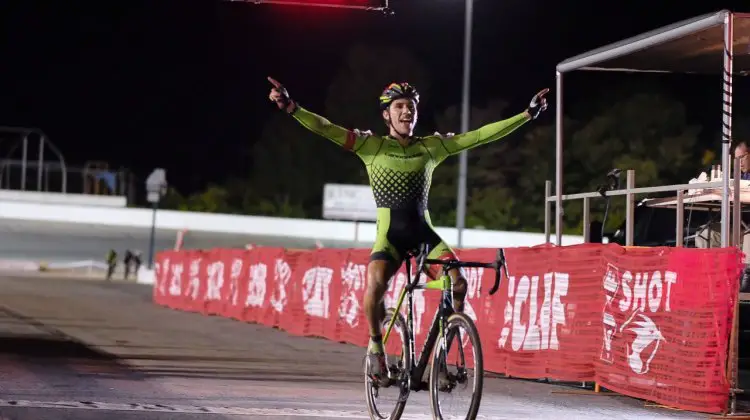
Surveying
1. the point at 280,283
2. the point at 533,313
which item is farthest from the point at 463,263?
the point at 280,283

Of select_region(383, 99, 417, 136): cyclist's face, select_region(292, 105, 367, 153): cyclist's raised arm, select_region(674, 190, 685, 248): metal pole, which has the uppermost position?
select_region(383, 99, 417, 136): cyclist's face

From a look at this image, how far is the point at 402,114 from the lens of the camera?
9.00 m

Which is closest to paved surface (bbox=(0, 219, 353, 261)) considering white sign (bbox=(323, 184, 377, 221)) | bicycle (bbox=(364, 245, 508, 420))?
white sign (bbox=(323, 184, 377, 221))

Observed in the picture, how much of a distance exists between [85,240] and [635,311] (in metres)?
78.6

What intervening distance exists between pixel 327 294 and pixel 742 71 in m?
7.65

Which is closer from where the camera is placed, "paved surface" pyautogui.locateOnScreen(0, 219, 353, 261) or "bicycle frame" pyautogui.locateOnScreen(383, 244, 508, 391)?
"bicycle frame" pyautogui.locateOnScreen(383, 244, 508, 391)

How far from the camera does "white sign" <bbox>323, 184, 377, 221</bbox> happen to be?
74.9m

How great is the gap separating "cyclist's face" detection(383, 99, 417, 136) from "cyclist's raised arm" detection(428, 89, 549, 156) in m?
0.23

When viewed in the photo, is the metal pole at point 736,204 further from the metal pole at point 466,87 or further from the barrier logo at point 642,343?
the metal pole at point 466,87

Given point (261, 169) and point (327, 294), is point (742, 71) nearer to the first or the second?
point (327, 294)

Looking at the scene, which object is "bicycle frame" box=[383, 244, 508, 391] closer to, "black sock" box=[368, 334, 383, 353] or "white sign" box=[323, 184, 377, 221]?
"black sock" box=[368, 334, 383, 353]

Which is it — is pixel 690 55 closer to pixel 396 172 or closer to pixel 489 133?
pixel 489 133

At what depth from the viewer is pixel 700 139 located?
91.7 metres

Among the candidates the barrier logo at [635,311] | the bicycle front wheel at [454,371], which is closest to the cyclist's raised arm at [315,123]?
the bicycle front wheel at [454,371]
